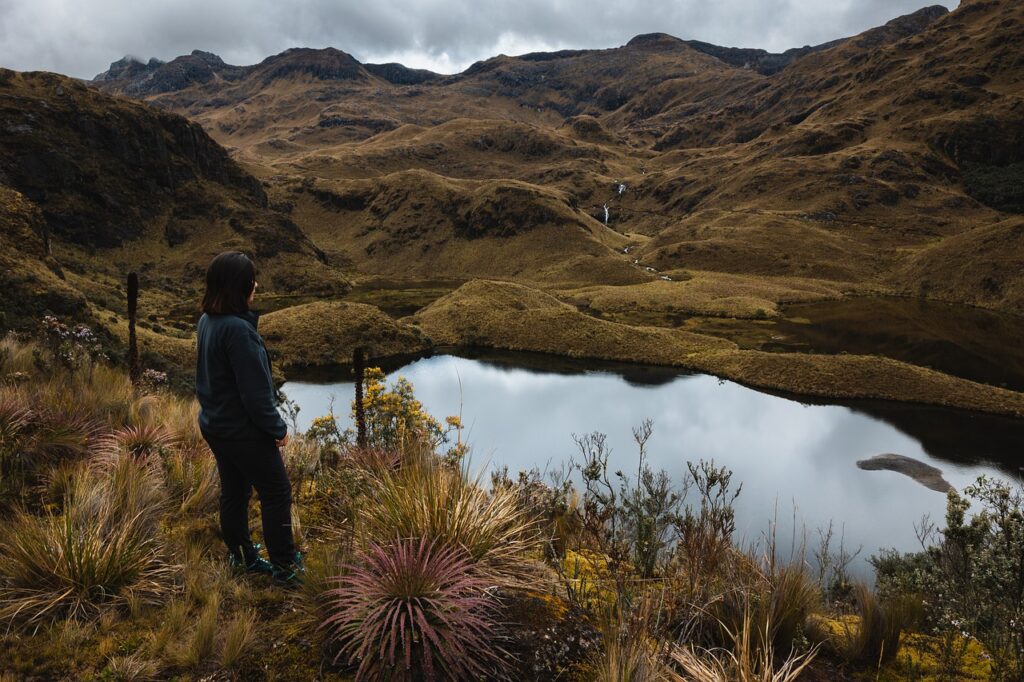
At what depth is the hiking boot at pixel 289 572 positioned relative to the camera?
16.3 ft

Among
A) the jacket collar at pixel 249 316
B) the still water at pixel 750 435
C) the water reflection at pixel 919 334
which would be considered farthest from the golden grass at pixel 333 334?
the jacket collar at pixel 249 316

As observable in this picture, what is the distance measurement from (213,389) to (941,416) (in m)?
41.4

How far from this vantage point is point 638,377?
42.7m

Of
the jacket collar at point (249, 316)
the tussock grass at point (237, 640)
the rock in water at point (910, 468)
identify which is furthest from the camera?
the rock in water at point (910, 468)

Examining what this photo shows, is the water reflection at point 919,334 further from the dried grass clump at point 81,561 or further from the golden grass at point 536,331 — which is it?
the dried grass clump at point 81,561

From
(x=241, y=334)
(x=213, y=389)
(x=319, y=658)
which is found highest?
(x=241, y=334)

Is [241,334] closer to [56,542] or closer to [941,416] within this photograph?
[56,542]

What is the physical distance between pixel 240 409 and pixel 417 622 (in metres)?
2.52

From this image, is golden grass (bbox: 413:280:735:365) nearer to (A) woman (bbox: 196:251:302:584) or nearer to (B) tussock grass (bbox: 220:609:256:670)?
(A) woman (bbox: 196:251:302:584)

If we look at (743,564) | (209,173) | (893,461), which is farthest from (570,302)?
(209,173)

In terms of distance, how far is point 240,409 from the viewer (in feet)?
15.8

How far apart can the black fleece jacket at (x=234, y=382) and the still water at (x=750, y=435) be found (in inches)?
473

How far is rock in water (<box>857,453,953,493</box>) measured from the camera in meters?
24.7

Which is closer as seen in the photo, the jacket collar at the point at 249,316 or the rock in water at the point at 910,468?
the jacket collar at the point at 249,316
